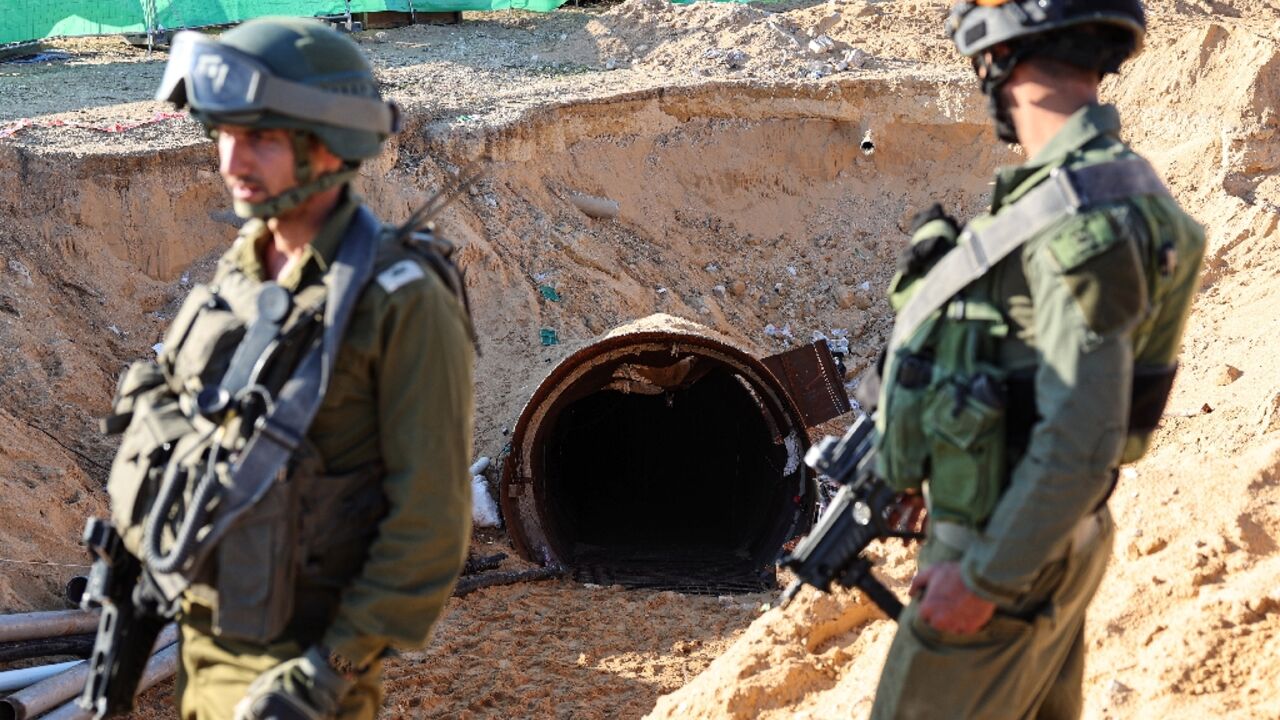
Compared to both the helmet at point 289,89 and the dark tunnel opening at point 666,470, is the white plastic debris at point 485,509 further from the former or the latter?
the helmet at point 289,89

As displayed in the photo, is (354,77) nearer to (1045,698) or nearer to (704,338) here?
(1045,698)

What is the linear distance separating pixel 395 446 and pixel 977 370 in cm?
105

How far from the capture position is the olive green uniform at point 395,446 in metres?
2.49

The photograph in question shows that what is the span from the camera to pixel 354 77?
8.99ft

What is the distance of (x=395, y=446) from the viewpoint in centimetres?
251

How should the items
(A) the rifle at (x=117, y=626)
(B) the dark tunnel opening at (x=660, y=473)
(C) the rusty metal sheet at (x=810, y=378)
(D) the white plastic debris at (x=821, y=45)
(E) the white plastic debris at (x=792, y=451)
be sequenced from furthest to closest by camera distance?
(D) the white plastic debris at (x=821, y=45) < (C) the rusty metal sheet at (x=810, y=378) < (E) the white plastic debris at (x=792, y=451) < (B) the dark tunnel opening at (x=660, y=473) < (A) the rifle at (x=117, y=626)

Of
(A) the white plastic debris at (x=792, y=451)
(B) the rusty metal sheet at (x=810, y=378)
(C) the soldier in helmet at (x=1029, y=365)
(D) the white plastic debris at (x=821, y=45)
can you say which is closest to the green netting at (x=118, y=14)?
(D) the white plastic debris at (x=821, y=45)

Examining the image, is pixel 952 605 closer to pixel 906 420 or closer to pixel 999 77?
pixel 906 420

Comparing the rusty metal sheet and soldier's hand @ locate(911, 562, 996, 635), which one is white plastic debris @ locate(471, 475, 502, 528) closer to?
the rusty metal sheet

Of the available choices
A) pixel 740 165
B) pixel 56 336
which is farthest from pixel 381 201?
pixel 740 165

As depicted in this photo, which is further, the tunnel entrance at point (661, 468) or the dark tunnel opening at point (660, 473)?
the dark tunnel opening at point (660, 473)

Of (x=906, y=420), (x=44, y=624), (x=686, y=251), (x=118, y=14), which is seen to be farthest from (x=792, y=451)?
(x=118, y=14)

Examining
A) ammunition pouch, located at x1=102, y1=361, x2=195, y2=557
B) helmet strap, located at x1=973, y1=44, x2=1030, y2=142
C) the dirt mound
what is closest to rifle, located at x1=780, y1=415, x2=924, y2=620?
helmet strap, located at x1=973, y1=44, x2=1030, y2=142

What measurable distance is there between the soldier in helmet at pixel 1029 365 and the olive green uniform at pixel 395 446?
0.83 meters
